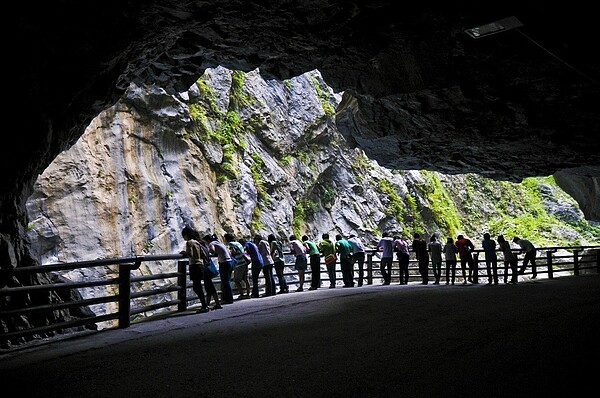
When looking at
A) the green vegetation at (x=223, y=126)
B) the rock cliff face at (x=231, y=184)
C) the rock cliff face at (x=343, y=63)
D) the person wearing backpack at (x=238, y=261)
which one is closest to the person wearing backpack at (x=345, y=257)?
the person wearing backpack at (x=238, y=261)

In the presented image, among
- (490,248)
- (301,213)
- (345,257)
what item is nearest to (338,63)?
(345,257)

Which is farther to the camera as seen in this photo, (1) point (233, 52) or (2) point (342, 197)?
(2) point (342, 197)

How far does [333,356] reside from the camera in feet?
16.7

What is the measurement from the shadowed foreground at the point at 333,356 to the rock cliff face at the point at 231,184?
265 inches

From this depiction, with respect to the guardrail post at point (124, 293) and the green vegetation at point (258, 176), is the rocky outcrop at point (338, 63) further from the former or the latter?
the green vegetation at point (258, 176)

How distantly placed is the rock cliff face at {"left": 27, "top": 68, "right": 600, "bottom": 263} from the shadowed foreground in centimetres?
672

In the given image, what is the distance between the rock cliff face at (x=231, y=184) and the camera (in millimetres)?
17812

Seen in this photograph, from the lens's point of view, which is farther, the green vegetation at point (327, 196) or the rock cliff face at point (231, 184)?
the green vegetation at point (327, 196)

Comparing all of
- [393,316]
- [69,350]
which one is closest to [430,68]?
[393,316]

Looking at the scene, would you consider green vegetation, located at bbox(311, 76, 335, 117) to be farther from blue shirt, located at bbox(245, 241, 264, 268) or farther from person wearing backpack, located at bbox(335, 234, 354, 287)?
blue shirt, located at bbox(245, 241, 264, 268)

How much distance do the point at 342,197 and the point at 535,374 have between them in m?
26.2

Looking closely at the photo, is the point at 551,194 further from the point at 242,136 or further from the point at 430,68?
the point at 430,68

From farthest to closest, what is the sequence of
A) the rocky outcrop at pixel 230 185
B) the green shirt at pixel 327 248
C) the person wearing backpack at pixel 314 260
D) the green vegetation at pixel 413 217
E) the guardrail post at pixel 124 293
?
the green vegetation at pixel 413 217 < the rocky outcrop at pixel 230 185 < the green shirt at pixel 327 248 < the person wearing backpack at pixel 314 260 < the guardrail post at pixel 124 293

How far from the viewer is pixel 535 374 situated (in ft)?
13.8
